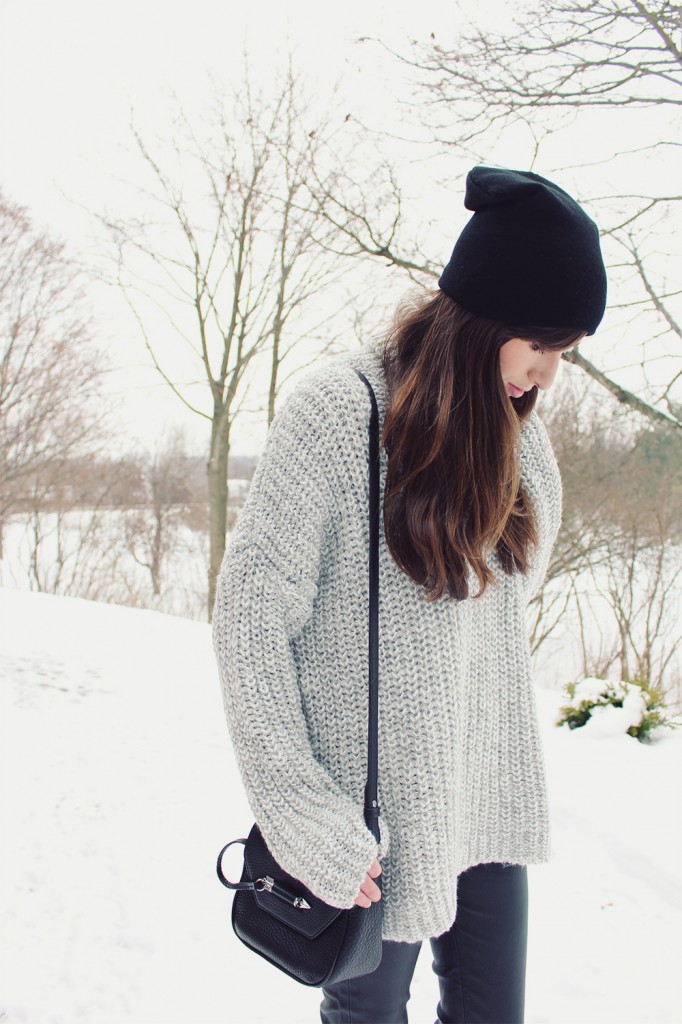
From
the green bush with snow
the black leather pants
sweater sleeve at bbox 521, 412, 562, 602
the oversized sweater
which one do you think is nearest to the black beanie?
the oversized sweater

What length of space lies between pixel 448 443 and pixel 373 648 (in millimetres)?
311

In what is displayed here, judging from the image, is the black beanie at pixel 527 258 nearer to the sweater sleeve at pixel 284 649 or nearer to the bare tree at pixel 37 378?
the sweater sleeve at pixel 284 649

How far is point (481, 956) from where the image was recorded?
3.69ft

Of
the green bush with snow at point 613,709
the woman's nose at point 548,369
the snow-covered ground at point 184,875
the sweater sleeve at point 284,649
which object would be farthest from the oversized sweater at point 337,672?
the green bush with snow at point 613,709

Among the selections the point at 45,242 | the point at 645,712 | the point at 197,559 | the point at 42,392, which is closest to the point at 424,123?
the point at 645,712

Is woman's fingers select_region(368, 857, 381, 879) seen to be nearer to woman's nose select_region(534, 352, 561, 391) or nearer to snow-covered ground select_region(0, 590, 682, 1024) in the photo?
woman's nose select_region(534, 352, 561, 391)

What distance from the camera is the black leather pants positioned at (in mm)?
1123

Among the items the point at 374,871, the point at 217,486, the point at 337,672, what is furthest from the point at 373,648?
the point at 217,486

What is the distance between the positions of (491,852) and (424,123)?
14.4ft

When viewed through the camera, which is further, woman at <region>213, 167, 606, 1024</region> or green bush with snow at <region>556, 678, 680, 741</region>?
green bush with snow at <region>556, 678, 680, 741</region>

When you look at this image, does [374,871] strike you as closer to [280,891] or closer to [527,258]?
[280,891]

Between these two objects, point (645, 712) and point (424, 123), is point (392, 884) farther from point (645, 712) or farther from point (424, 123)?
point (424, 123)

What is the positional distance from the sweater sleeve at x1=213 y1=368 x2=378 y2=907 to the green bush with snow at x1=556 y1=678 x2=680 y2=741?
2.69 meters

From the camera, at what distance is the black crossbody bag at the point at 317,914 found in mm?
873
